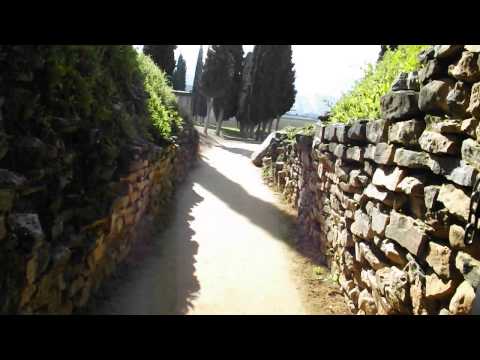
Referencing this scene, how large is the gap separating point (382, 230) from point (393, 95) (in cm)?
129

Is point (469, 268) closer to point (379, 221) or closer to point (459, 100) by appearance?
point (459, 100)

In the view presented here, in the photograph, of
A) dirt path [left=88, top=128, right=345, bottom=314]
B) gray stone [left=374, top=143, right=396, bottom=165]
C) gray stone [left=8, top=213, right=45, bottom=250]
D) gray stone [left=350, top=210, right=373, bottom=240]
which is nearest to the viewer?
gray stone [left=8, top=213, right=45, bottom=250]

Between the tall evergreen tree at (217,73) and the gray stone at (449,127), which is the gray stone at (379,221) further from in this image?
the tall evergreen tree at (217,73)

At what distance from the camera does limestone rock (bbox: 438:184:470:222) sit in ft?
8.04

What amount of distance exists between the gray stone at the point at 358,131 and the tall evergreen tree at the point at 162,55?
1810 centimetres

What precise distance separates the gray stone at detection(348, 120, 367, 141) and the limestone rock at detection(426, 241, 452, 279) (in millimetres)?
1835

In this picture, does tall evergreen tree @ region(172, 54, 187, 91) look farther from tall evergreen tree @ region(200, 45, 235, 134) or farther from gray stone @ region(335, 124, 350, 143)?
gray stone @ region(335, 124, 350, 143)

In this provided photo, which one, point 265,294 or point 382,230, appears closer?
point 382,230

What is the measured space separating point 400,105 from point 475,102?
1.02 m

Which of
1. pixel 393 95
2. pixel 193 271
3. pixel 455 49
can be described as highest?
pixel 455 49

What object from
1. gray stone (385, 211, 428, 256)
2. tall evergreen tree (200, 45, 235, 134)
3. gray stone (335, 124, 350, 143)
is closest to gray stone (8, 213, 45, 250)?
gray stone (385, 211, 428, 256)
